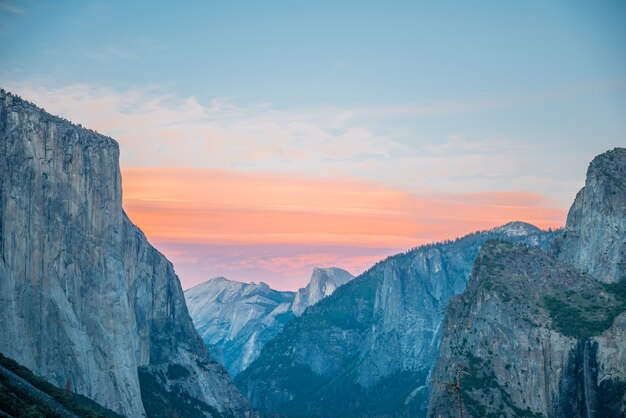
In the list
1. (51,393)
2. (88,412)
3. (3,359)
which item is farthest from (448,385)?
(3,359)

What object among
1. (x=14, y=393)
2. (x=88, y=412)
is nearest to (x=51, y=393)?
(x=88, y=412)

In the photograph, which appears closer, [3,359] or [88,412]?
[88,412]

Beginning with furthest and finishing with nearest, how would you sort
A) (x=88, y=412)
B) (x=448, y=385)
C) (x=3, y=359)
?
(x=3, y=359) < (x=88, y=412) < (x=448, y=385)

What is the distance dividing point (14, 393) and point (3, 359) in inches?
1291

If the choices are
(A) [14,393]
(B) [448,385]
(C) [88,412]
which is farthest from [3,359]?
(B) [448,385]

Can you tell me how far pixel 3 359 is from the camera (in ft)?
495

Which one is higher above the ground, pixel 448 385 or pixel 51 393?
pixel 448 385

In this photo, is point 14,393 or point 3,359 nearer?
point 14,393

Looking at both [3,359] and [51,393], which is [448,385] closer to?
[51,393]

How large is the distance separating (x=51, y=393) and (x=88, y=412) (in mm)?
9937

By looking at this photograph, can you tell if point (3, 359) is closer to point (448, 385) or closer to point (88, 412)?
point (88, 412)

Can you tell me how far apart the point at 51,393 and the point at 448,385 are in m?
56.7

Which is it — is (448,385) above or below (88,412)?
above

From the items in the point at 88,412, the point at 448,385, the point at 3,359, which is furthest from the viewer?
the point at 3,359
